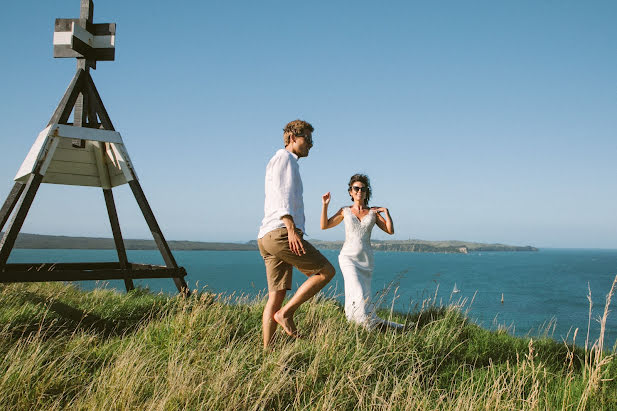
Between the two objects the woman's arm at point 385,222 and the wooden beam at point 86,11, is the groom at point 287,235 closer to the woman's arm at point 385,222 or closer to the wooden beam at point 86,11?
the woman's arm at point 385,222

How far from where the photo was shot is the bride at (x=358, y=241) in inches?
253

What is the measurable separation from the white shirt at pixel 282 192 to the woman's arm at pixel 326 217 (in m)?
1.40

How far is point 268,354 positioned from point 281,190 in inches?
62.1

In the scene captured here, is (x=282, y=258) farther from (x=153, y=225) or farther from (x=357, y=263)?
(x=153, y=225)

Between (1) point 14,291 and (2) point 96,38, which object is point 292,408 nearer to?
(1) point 14,291

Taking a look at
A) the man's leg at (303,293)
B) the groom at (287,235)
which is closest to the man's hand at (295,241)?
the groom at (287,235)

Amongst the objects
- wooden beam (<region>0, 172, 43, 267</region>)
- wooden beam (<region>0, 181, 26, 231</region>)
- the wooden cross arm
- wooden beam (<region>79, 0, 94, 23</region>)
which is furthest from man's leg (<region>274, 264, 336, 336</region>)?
wooden beam (<region>79, 0, 94, 23</region>)

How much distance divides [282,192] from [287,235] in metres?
0.41

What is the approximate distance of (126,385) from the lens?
3342mm

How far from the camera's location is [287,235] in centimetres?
438

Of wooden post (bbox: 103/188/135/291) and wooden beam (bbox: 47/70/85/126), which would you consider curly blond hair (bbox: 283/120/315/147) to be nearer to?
wooden beam (bbox: 47/70/85/126)

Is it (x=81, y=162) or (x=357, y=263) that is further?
(x=81, y=162)

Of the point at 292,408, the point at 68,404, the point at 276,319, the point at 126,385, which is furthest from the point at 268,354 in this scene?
the point at 68,404

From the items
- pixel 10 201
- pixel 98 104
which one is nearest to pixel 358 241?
pixel 98 104
